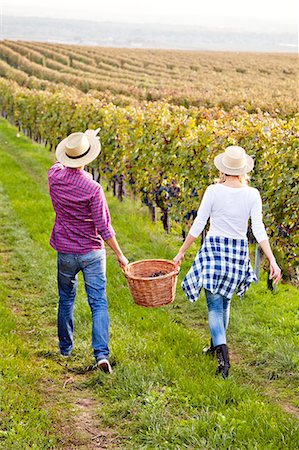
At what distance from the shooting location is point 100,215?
511 centimetres

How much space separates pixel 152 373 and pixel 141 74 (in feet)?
151

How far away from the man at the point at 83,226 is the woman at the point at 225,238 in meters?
0.74

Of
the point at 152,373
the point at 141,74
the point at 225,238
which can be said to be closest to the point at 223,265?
the point at 225,238

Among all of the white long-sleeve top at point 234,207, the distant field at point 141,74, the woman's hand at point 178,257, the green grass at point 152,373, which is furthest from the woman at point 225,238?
the distant field at point 141,74

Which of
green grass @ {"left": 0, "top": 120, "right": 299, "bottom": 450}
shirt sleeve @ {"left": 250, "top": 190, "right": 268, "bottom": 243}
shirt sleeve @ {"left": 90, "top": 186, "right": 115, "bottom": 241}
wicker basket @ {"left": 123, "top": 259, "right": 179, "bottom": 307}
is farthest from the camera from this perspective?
wicker basket @ {"left": 123, "top": 259, "right": 179, "bottom": 307}

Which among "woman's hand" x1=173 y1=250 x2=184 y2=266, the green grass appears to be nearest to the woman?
"woman's hand" x1=173 y1=250 x2=184 y2=266

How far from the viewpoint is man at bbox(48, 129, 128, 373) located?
5.12m

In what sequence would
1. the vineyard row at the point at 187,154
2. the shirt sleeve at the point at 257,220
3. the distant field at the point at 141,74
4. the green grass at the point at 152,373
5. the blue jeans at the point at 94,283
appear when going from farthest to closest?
the distant field at the point at 141,74 < the vineyard row at the point at 187,154 < the blue jeans at the point at 94,283 < the shirt sleeve at the point at 257,220 < the green grass at the point at 152,373

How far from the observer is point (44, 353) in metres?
5.70

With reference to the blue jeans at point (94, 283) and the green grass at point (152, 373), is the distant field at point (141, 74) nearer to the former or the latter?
the green grass at point (152, 373)

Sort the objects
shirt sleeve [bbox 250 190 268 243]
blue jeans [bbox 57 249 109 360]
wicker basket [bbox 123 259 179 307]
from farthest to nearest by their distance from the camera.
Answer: wicker basket [bbox 123 259 179 307] → blue jeans [bbox 57 249 109 360] → shirt sleeve [bbox 250 190 268 243]

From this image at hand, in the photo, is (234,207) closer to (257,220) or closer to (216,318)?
(257,220)

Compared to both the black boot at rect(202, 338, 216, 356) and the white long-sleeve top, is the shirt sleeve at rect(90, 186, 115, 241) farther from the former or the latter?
the black boot at rect(202, 338, 216, 356)

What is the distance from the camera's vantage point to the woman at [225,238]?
16.5 feet
